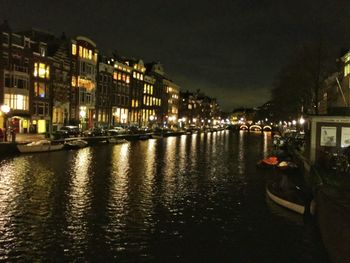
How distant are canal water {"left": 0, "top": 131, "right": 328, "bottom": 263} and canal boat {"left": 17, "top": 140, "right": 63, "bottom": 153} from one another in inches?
496

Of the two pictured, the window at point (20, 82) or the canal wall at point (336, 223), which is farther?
the window at point (20, 82)

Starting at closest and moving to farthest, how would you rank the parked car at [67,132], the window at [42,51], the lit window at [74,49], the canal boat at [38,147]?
the canal boat at [38,147], the parked car at [67,132], the window at [42,51], the lit window at [74,49]

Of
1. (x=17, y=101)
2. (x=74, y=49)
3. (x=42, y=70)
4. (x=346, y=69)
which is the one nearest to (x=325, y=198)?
(x=346, y=69)

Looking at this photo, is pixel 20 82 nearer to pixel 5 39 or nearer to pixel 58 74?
pixel 5 39

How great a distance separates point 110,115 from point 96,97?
9432 mm

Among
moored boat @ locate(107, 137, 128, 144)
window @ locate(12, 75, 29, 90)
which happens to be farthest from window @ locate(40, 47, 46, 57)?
moored boat @ locate(107, 137, 128, 144)

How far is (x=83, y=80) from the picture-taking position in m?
101

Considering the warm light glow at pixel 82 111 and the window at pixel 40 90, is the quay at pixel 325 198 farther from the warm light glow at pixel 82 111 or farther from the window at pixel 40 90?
the warm light glow at pixel 82 111

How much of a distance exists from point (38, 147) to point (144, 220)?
3606 centimetres

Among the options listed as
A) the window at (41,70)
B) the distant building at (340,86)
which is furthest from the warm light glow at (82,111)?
the distant building at (340,86)

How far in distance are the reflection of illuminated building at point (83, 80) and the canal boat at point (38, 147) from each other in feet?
116

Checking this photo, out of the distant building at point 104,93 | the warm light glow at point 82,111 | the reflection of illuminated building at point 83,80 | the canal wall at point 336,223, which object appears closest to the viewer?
the canal wall at point 336,223

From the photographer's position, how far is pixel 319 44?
63.6 metres

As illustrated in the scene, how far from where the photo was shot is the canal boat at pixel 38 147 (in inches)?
2112
